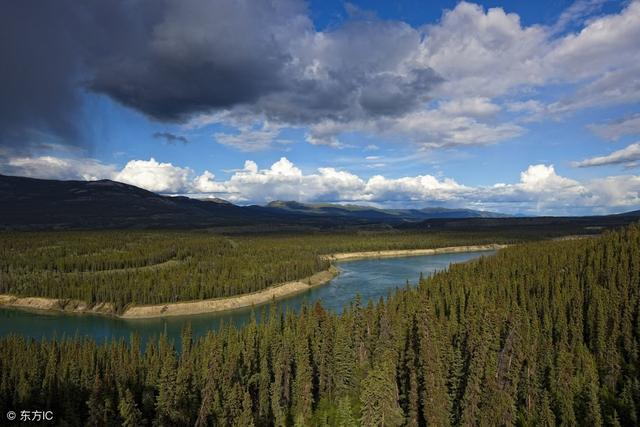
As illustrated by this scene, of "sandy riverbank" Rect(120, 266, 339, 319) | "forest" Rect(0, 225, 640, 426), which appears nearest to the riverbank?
"sandy riverbank" Rect(120, 266, 339, 319)

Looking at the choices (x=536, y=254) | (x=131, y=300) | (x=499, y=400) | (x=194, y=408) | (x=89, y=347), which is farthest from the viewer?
(x=536, y=254)

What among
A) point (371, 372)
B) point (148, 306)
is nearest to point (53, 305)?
point (148, 306)

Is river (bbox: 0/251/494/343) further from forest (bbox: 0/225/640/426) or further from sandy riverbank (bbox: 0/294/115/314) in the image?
forest (bbox: 0/225/640/426)

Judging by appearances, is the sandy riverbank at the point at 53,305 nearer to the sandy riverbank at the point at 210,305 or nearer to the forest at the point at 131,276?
the forest at the point at 131,276

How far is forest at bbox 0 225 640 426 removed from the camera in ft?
189

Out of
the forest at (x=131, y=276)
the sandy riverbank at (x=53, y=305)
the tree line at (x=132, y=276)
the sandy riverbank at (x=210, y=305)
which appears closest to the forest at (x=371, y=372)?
the sandy riverbank at (x=210, y=305)

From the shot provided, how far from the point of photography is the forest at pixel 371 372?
189 feet

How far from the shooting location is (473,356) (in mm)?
67062

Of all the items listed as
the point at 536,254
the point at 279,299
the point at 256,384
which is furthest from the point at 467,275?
the point at 256,384

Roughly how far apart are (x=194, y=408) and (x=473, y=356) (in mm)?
42392

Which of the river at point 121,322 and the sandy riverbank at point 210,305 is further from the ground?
the sandy riverbank at point 210,305

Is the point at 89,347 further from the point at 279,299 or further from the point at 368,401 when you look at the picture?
the point at 279,299

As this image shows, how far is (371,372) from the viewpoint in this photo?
169ft

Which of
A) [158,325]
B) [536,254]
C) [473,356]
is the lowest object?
[158,325]
